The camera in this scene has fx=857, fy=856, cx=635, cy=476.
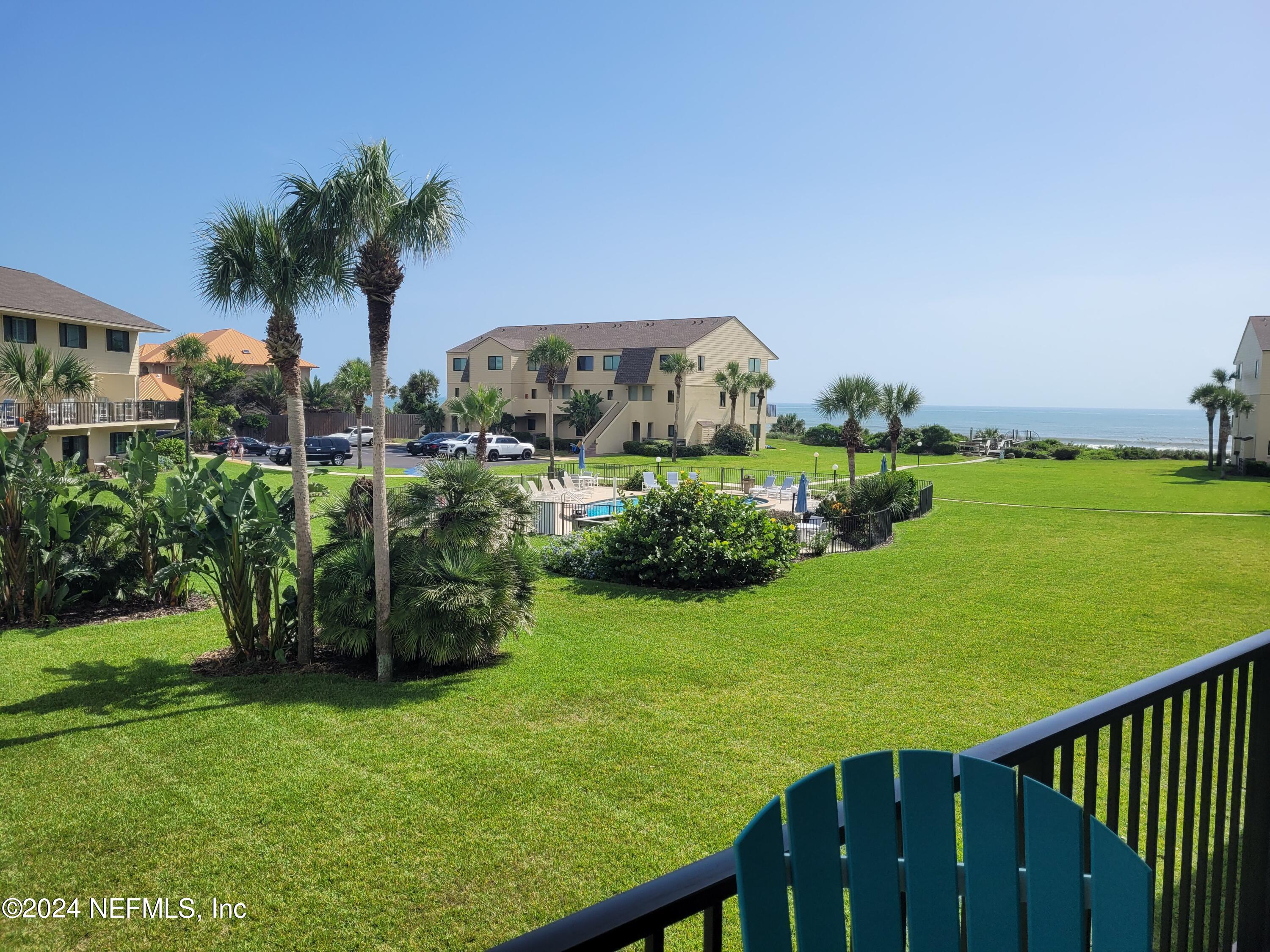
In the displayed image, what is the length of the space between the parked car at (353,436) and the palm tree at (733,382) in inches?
983

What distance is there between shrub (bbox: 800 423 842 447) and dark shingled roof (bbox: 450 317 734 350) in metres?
12.8

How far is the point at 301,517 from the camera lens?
37.0 feet

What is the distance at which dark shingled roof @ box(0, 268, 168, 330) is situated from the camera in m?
35.0

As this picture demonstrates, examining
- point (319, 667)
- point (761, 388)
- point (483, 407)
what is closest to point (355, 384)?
point (483, 407)

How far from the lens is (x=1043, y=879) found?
1.83m

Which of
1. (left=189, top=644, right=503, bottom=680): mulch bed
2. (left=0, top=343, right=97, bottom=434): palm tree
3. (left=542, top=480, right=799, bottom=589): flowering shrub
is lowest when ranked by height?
(left=189, top=644, right=503, bottom=680): mulch bed

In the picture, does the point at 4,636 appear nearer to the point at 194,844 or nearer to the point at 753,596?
the point at 194,844

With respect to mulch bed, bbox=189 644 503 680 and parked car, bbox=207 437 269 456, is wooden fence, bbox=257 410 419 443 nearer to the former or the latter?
parked car, bbox=207 437 269 456

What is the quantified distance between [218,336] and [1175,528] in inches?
2924

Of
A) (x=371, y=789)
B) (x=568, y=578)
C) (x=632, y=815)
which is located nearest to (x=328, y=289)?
(x=371, y=789)

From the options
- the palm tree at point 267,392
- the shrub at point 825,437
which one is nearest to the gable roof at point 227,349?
the palm tree at point 267,392

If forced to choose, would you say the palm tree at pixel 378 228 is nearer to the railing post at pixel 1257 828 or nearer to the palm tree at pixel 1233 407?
the railing post at pixel 1257 828

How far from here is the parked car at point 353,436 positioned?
4919 cm

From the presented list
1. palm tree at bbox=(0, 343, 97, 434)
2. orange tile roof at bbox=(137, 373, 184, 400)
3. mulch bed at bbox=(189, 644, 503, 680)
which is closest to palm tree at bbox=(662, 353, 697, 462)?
orange tile roof at bbox=(137, 373, 184, 400)
